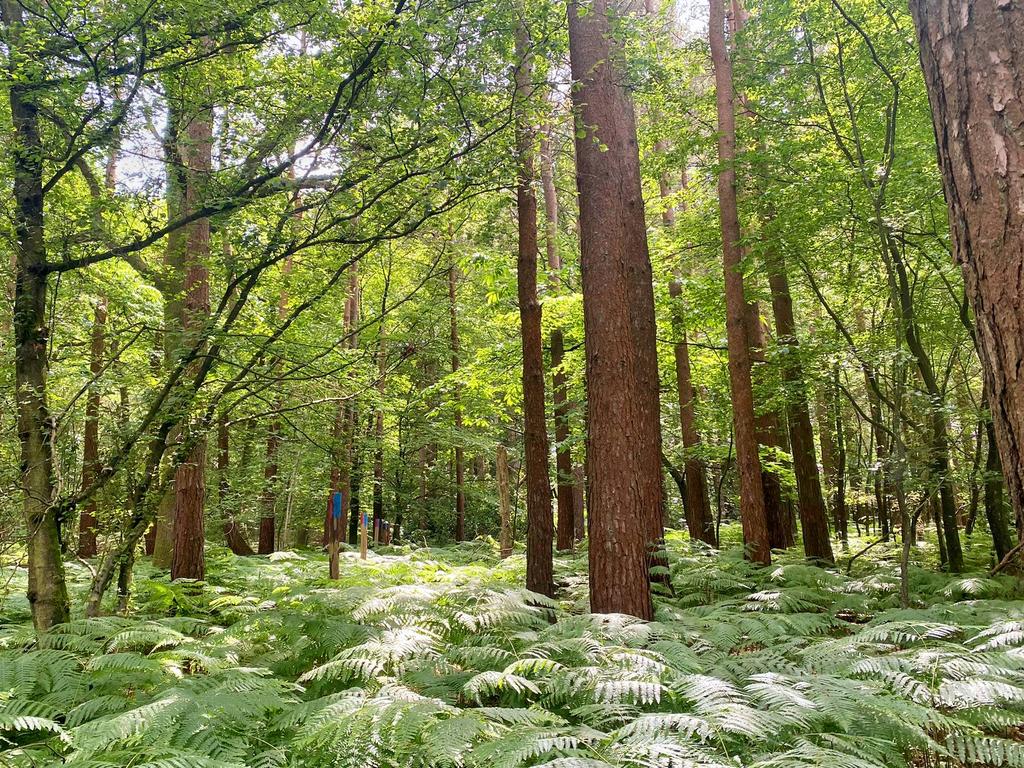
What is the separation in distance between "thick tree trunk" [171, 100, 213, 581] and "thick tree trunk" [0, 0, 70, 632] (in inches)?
38.4

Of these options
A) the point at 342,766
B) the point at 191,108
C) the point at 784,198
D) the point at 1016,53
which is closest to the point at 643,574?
the point at 342,766

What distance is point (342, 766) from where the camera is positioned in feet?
7.99

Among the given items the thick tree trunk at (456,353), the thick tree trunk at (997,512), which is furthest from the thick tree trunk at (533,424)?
the thick tree trunk at (456,353)

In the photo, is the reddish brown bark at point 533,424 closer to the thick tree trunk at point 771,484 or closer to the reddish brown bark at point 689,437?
the reddish brown bark at point 689,437

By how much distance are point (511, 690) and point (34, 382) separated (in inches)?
162

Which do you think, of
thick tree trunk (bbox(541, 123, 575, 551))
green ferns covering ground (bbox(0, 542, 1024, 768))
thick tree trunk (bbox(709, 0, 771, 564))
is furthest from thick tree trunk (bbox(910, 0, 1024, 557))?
thick tree trunk (bbox(541, 123, 575, 551))

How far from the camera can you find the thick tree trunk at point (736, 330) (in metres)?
8.08

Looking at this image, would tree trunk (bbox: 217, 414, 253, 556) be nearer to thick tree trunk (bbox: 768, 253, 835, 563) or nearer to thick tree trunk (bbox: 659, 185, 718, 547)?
thick tree trunk (bbox: 659, 185, 718, 547)

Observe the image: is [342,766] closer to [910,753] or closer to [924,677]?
[910,753]

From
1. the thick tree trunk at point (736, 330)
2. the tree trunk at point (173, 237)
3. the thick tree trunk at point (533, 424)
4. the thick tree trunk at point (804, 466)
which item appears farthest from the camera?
the thick tree trunk at point (804, 466)

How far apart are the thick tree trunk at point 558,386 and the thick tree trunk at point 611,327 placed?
4575mm

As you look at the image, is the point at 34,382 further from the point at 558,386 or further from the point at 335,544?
the point at 558,386

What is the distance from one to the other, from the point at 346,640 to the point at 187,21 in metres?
4.24

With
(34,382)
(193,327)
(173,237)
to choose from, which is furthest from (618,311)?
(173,237)
